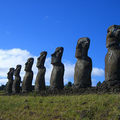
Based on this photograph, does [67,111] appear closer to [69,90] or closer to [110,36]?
[69,90]

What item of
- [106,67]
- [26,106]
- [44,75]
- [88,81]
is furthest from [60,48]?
[26,106]

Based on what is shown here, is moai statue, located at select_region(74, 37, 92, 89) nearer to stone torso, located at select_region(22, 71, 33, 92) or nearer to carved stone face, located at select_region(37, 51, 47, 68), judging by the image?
carved stone face, located at select_region(37, 51, 47, 68)

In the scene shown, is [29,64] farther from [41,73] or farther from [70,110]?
[70,110]

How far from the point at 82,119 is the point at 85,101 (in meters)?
1.55

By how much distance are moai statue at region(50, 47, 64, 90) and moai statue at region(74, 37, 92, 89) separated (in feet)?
5.94

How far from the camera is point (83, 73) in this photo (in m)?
11.1

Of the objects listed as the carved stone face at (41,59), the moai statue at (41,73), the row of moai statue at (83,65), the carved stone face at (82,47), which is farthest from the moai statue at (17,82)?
the carved stone face at (82,47)

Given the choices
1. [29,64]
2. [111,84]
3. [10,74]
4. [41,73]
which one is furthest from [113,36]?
[10,74]

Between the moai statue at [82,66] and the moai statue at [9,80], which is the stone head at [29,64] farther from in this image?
the moai statue at [82,66]

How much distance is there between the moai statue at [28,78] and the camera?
16.6 m

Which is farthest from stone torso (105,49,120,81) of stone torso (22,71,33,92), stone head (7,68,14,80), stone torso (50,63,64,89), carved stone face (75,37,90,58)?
stone head (7,68,14,80)

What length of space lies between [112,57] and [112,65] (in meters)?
0.42

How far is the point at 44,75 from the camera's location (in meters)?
15.5

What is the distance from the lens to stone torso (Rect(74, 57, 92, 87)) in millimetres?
11031
